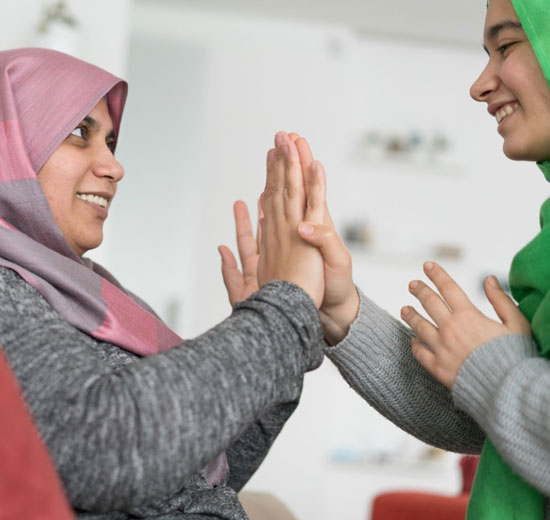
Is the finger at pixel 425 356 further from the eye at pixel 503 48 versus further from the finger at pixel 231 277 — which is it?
the eye at pixel 503 48

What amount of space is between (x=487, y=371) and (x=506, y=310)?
0.14 m

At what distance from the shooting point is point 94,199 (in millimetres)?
1375

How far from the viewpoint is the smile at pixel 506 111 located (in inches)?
49.8

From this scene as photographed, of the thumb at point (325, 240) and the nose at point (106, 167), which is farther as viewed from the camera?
the nose at point (106, 167)

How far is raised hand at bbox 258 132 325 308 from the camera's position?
44.1 inches

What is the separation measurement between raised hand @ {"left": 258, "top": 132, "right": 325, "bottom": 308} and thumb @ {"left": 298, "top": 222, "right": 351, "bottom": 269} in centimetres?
2

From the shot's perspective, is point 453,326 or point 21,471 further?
point 453,326

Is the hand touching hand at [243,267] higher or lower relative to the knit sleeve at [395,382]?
higher

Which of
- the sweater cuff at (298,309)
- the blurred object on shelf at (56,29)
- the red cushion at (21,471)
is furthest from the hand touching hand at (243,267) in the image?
the blurred object on shelf at (56,29)

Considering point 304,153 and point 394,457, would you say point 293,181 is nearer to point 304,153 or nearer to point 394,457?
point 304,153

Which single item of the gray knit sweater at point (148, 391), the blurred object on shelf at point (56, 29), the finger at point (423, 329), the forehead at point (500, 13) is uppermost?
the blurred object on shelf at point (56, 29)

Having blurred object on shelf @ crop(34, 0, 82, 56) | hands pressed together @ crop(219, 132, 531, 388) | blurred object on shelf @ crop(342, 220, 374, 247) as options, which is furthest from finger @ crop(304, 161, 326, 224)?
blurred object on shelf @ crop(342, 220, 374, 247)

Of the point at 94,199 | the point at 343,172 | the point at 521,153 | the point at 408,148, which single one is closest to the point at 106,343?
the point at 94,199

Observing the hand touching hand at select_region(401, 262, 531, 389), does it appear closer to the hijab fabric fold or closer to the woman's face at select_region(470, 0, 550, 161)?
the woman's face at select_region(470, 0, 550, 161)
